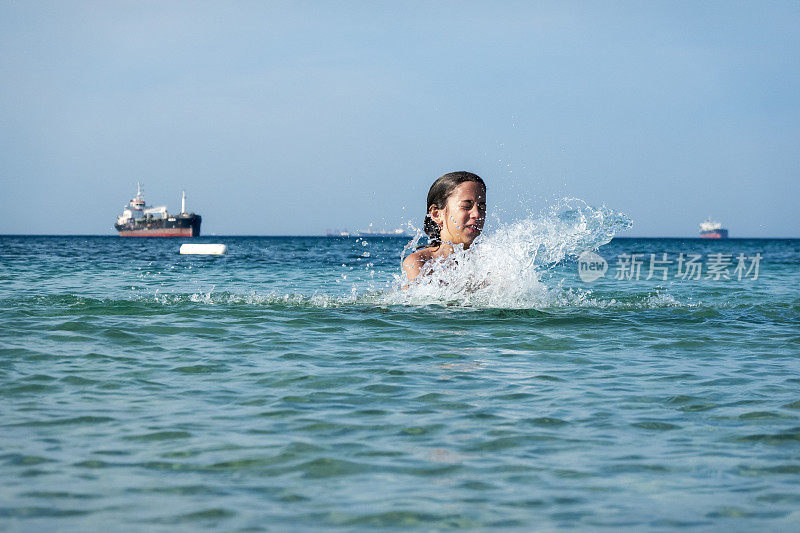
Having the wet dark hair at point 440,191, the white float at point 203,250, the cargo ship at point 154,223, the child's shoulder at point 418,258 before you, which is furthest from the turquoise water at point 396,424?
the cargo ship at point 154,223

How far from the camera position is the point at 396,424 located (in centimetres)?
389

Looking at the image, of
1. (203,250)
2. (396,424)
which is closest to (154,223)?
(203,250)

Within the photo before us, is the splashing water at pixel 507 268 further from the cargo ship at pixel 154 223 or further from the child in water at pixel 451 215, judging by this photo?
the cargo ship at pixel 154 223

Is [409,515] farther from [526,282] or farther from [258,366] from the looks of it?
[526,282]

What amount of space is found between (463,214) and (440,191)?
0.35m

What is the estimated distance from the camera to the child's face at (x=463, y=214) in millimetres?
7855

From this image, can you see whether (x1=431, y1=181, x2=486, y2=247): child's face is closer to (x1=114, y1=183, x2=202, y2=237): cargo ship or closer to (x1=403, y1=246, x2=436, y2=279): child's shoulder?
(x1=403, y1=246, x2=436, y2=279): child's shoulder

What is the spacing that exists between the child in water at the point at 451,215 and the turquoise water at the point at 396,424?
97cm

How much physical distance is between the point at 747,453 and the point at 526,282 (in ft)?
19.7

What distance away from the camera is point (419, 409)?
13.7 feet

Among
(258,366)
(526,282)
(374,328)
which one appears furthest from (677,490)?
(526,282)

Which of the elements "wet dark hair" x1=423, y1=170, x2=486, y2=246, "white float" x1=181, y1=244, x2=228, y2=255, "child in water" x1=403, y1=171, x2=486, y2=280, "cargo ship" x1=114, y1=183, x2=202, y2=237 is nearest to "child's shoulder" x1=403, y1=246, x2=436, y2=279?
"child in water" x1=403, y1=171, x2=486, y2=280

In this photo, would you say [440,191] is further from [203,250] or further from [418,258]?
[203,250]

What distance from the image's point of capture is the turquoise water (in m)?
2.81
